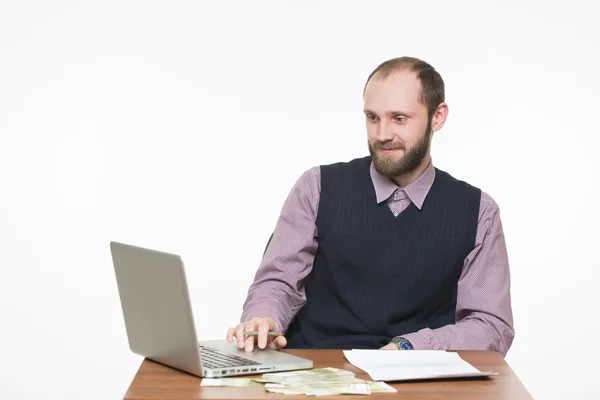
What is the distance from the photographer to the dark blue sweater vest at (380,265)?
103 inches

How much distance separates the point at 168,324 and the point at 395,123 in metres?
1.01

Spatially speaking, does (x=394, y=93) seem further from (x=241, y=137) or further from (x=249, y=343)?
(x=241, y=137)

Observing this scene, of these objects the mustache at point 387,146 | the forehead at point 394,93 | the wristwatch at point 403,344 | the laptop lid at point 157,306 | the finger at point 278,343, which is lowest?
the wristwatch at point 403,344

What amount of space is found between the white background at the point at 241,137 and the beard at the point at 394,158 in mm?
1678

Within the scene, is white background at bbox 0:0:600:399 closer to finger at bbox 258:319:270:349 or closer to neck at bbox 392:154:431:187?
neck at bbox 392:154:431:187

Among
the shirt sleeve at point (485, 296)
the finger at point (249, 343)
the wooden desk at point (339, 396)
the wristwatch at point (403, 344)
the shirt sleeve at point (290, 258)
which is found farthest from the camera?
the shirt sleeve at point (290, 258)

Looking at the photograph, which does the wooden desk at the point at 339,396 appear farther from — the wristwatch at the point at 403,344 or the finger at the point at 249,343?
the wristwatch at the point at 403,344

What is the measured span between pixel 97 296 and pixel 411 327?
2.24 meters

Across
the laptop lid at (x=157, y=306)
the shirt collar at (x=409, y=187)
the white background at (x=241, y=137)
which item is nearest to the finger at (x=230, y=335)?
the laptop lid at (x=157, y=306)

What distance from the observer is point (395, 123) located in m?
2.63

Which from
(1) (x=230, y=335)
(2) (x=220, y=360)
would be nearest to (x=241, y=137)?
(1) (x=230, y=335)

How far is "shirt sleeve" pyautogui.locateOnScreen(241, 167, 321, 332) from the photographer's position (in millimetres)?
2586

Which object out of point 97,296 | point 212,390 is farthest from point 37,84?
point 212,390

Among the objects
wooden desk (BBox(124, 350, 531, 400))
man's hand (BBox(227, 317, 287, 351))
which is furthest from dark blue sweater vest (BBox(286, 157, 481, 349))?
wooden desk (BBox(124, 350, 531, 400))
